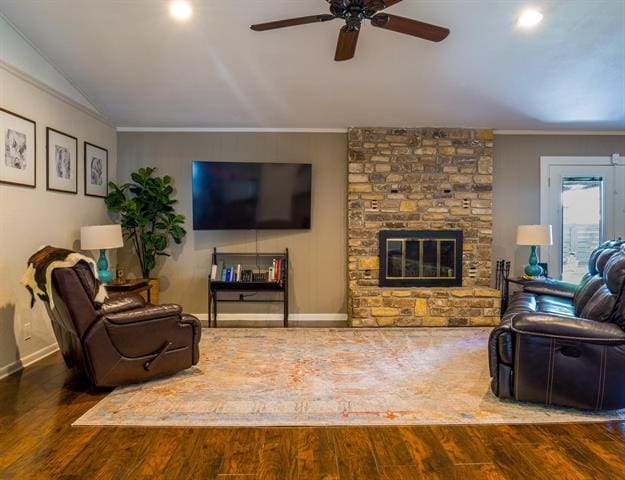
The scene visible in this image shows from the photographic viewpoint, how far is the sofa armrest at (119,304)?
9.52ft

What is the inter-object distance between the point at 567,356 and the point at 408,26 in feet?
7.78

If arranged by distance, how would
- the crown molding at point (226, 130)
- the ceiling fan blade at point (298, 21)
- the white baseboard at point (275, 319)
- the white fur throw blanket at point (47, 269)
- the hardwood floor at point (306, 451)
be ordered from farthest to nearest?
1. the crown molding at point (226, 130)
2. the white baseboard at point (275, 319)
3. the white fur throw blanket at point (47, 269)
4. the ceiling fan blade at point (298, 21)
5. the hardwood floor at point (306, 451)

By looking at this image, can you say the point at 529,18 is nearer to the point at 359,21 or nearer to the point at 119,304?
the point at 359,21

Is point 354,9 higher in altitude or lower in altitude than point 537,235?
higher

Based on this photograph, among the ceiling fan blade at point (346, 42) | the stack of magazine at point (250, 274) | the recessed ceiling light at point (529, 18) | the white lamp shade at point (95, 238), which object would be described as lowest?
the stack of magazine at point (250, 274)

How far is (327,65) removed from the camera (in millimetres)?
3986

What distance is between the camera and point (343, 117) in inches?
195

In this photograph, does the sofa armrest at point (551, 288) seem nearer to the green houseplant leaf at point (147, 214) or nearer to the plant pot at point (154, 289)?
the green houseplant leaf at point (147, 214)

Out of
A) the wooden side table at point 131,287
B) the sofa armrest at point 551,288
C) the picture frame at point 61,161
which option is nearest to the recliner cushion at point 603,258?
the sofa armrest at point 551,288

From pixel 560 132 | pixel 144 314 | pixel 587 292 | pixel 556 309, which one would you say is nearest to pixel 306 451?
pixel 144 314

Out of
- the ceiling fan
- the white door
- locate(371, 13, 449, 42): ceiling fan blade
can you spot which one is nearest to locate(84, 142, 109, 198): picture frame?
the ceiling fan

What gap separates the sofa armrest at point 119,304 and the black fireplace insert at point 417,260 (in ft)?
9.92

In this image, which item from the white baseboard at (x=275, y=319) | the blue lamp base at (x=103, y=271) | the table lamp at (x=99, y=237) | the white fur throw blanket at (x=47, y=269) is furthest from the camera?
the white baseboard at (x=275, y=319)

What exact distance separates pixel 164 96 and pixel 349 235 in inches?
108
